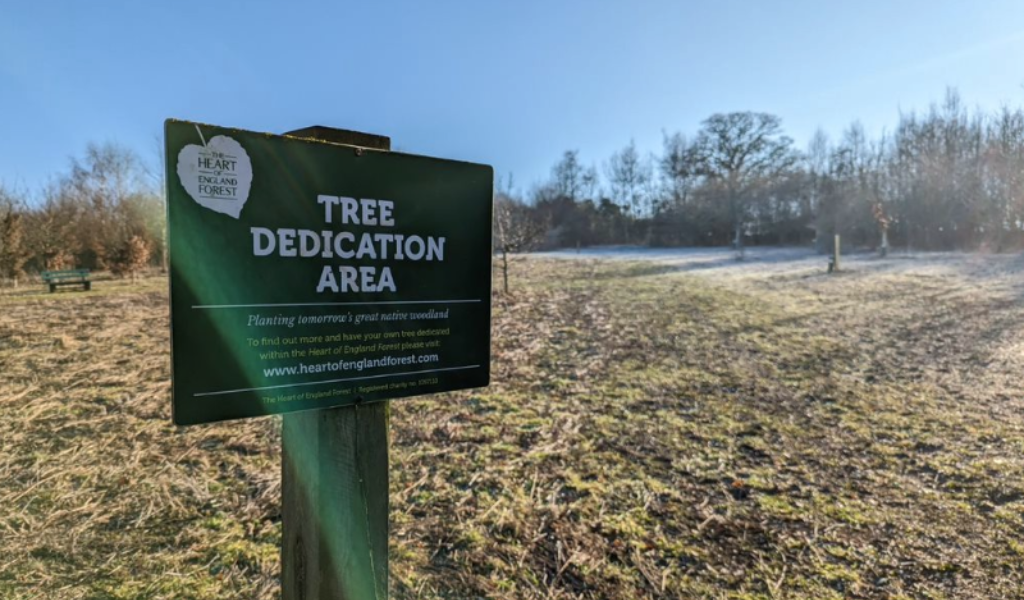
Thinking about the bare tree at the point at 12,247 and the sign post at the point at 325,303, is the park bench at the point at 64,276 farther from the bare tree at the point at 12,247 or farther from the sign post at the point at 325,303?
the sign post at the point at 325,303

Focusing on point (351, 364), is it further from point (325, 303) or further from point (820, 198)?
point (820, 198)

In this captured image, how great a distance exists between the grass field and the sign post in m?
1.18

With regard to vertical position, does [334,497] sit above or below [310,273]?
below

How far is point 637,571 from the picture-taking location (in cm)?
266

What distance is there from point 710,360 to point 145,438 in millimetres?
6153

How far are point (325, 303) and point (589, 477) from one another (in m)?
2.74

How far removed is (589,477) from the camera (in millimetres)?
3662

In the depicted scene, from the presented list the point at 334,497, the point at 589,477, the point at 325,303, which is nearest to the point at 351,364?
the point at 325,303

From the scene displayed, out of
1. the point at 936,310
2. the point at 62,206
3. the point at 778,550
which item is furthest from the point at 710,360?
the point at 62,206

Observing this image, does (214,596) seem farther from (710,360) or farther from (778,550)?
(710,360)

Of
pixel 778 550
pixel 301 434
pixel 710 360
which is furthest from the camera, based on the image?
pixel 710 360

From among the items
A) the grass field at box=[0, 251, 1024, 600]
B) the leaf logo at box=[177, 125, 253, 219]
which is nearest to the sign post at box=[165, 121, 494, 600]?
the leaf logo at box=[177, 125, 253, 219]

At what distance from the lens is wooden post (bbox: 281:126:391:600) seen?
1.51 metres

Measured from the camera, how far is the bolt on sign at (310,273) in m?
1.31
